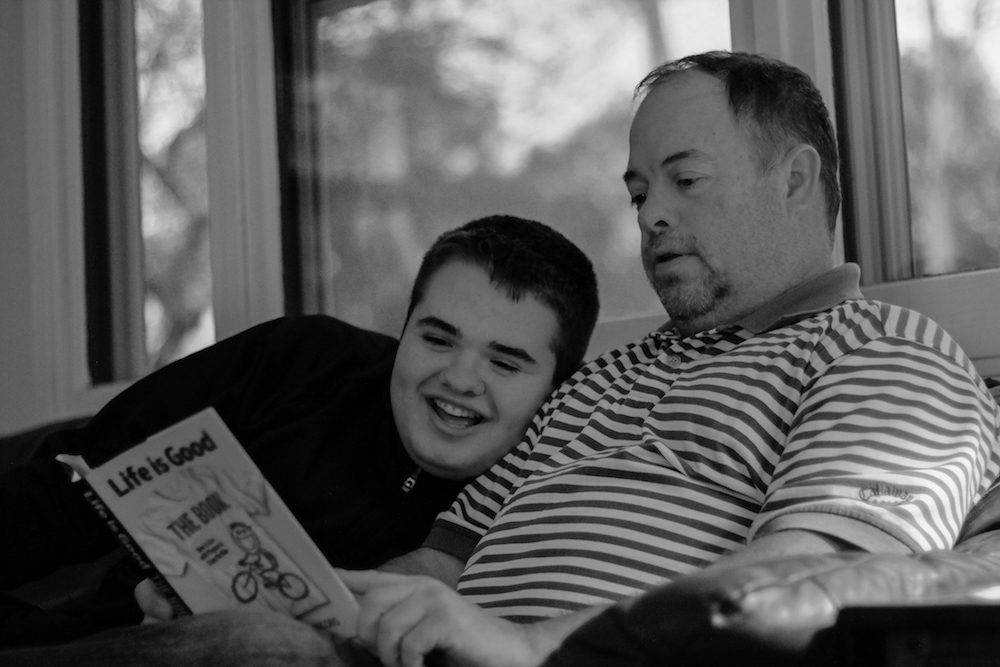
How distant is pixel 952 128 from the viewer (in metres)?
1.54

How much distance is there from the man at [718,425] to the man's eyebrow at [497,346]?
0.08m

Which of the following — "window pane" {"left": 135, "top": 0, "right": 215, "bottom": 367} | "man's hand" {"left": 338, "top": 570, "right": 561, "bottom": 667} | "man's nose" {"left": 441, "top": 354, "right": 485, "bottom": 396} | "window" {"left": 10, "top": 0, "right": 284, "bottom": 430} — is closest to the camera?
"man's hand" {"left": 338, "top": 570, "right": 561, "bottom": 667}

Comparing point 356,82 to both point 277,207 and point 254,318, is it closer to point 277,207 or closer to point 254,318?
point 277,207

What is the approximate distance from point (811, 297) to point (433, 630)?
27.4 inches

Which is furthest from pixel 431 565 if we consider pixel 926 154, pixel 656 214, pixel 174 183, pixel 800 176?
pixel 174 183

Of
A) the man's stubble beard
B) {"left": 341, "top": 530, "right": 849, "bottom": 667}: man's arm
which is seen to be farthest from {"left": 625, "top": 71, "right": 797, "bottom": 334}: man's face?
{"left": 341, "top": 530, "right": 849, "bottom": 667}: man's arm

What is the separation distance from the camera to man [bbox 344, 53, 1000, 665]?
872mm

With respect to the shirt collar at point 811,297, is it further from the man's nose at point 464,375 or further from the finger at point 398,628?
the finger at point 398,628

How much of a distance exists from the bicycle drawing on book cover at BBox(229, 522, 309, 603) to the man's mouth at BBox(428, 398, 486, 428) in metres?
0.57

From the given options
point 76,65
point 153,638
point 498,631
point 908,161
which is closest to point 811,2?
point 908,161

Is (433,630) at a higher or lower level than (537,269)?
lower

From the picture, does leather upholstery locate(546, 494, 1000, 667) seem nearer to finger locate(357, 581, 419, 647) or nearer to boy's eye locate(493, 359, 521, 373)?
finger locate(357, 581, 419, 647)

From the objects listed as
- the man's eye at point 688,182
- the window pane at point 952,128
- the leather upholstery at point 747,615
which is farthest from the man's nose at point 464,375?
the leather upholstery at point 747,615

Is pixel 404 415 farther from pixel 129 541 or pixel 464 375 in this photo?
pixel 129 541
